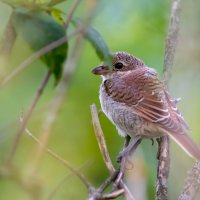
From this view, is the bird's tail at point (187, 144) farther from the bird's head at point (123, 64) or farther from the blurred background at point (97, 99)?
the bird's head at point (123, 64)

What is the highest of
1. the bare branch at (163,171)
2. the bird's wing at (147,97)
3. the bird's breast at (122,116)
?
the bird's wing at (147,97)

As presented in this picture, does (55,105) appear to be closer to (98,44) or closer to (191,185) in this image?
(98,44)

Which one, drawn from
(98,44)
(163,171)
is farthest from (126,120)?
(98,44)

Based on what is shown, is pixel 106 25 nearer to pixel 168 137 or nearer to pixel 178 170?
pixel 168 137

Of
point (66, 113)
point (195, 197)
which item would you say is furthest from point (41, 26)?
point (66, 113)

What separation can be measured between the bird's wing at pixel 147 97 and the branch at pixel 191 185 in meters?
0.60

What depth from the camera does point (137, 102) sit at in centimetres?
348

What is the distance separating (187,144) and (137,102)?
0.69 m

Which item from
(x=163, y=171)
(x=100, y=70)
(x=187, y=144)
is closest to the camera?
(x=163, y=171)

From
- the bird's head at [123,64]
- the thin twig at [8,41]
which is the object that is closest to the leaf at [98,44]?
the thin twig at [8,41]

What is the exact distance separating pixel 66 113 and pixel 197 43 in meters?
0.86

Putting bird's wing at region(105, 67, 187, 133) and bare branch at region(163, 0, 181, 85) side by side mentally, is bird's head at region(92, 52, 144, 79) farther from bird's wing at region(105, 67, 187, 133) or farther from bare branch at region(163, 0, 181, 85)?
bare branch at region(163, 0, 181, 85)

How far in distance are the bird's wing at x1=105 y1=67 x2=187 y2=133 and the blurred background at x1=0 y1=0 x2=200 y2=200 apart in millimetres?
94

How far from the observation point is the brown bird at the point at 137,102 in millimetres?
3248
